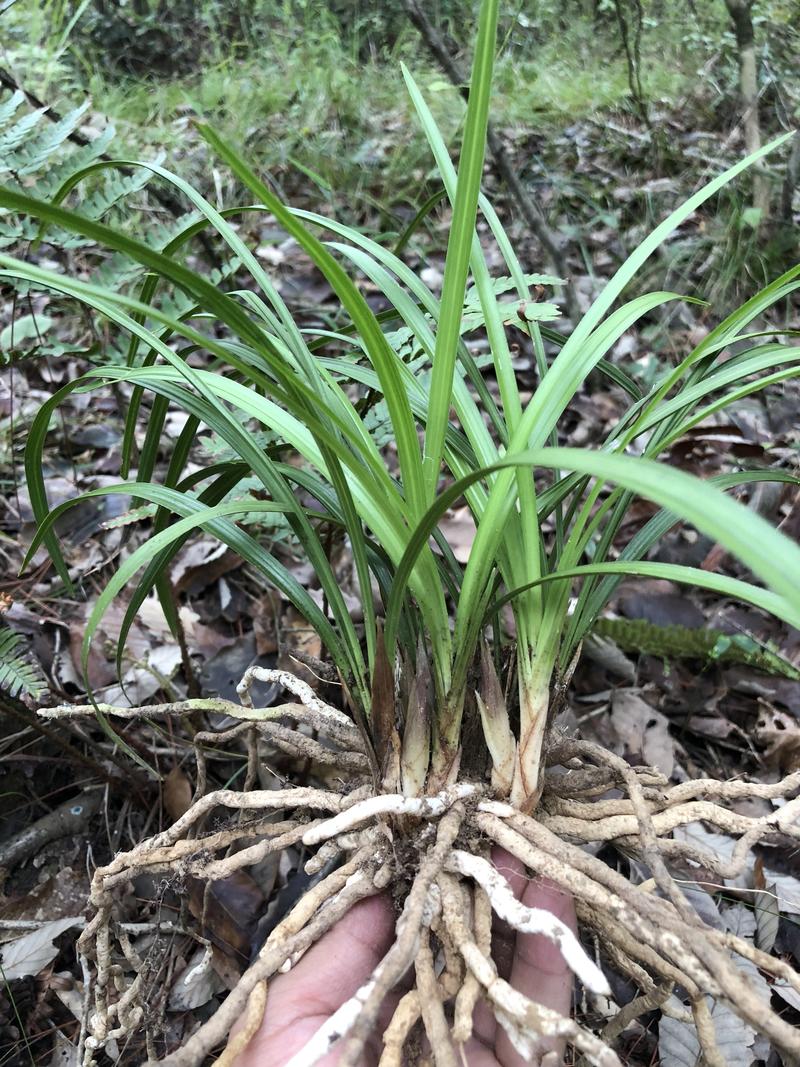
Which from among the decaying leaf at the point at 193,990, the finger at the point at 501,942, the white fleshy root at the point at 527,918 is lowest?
the decaying leaf at the point at 193,990

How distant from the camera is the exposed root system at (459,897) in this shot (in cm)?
70

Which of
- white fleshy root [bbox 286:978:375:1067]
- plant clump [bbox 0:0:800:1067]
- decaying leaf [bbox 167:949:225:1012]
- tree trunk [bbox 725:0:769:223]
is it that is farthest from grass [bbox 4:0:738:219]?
white fleshy root [bbox 286:978:375:1067]

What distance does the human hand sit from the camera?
0.77 m

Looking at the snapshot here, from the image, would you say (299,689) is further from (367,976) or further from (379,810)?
(367,976)

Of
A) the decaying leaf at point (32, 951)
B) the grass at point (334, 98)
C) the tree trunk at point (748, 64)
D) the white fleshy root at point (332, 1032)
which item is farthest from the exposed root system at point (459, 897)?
the grass at point (334, 98)

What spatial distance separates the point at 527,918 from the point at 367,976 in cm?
25

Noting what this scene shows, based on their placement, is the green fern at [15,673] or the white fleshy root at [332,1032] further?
the green fern at [15,673]

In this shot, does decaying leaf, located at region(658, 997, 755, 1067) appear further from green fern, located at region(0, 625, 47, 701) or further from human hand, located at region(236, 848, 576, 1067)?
green fern, located at region(0, 625, 47, 701)

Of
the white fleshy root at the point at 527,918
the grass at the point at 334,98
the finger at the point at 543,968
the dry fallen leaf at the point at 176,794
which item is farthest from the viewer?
the grass at the point at 334,98

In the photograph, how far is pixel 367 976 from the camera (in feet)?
2.76

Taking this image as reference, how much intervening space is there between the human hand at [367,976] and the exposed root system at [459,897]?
0.03 metres

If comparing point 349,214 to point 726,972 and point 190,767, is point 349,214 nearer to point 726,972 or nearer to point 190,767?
point 190,767

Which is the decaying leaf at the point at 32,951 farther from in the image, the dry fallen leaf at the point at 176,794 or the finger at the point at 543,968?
the finger at the point at 543,968

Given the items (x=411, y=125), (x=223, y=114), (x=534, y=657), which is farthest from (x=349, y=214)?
(x=534, y=657)
